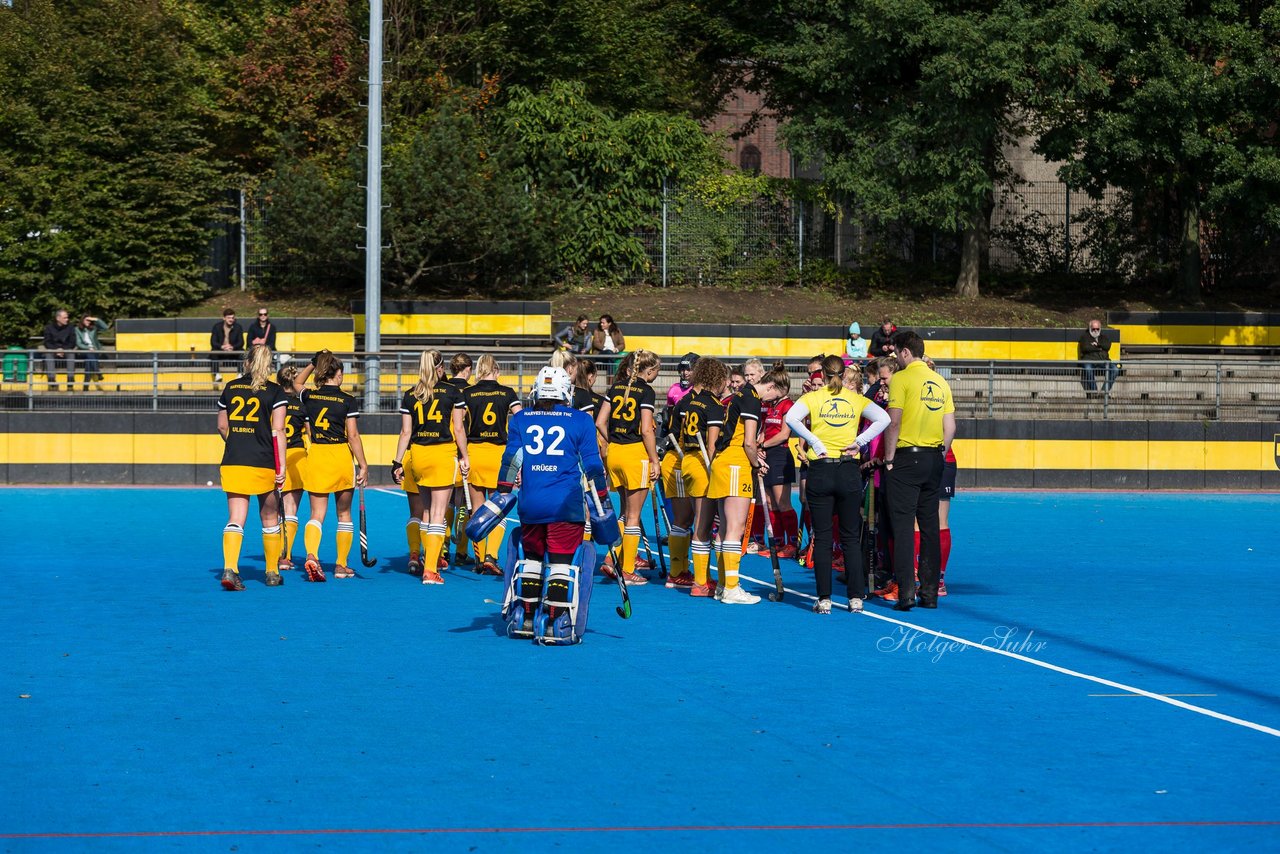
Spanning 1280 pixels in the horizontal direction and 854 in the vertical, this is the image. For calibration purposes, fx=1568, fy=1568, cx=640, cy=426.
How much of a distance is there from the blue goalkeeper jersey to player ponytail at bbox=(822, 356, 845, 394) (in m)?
2.42

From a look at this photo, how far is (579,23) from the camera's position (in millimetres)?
40031

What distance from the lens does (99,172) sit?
3512 cm

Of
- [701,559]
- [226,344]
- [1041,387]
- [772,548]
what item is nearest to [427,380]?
[701,559]

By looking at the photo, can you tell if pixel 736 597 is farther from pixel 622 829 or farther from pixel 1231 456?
pixel 1231 456

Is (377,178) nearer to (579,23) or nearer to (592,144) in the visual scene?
(592,144)

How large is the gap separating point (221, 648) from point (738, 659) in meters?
3.44

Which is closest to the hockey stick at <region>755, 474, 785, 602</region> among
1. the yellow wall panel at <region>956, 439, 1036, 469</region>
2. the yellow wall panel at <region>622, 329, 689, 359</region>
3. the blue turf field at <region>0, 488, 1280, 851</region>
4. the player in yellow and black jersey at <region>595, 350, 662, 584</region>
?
the blue turf field at <region>0, 488, 1280, 851</region>

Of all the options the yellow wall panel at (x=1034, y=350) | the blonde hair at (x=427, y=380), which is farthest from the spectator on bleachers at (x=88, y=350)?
the yellow wall panel at (x=1034, y=350)

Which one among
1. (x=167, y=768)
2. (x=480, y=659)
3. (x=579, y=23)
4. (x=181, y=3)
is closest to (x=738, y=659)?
(x=480, y=659)

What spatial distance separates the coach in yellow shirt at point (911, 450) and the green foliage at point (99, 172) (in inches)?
1027

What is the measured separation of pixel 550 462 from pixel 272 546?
13.9 feet

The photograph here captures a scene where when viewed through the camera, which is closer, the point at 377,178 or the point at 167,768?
the point at 167,768

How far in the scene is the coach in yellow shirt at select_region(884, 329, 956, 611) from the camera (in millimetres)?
12211

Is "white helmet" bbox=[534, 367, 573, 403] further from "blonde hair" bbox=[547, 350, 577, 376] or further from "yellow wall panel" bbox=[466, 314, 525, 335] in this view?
"yellow wall panel" bbox=[466, 314, 525, 335]
